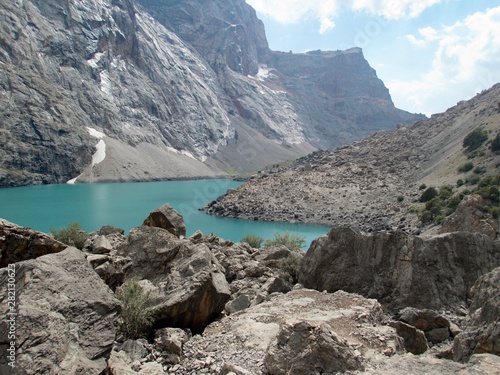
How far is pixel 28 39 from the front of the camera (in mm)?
127562

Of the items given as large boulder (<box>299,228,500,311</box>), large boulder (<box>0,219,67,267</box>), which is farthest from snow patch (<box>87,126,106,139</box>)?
large boulder (<box>0,219,67,267</box>)

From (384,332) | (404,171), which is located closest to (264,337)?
(384,332)

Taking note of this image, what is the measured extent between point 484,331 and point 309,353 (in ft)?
8.74

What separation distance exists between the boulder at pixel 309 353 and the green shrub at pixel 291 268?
8.91m

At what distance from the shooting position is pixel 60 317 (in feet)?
18.9

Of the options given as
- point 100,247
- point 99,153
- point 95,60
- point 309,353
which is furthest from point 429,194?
point 95,60

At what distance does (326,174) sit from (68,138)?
84.7 m

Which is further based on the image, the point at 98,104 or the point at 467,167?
the point at 98,104

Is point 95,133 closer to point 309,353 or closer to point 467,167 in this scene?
point 467,167

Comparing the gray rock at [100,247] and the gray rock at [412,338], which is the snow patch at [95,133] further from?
the gray rock at [412,338]

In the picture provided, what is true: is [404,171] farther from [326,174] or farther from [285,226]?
[285,226]

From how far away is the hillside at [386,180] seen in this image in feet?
168

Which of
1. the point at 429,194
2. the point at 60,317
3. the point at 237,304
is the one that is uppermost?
the point at 429,194

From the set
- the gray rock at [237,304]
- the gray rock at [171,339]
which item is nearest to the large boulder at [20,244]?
the gray rock at [171,339]
